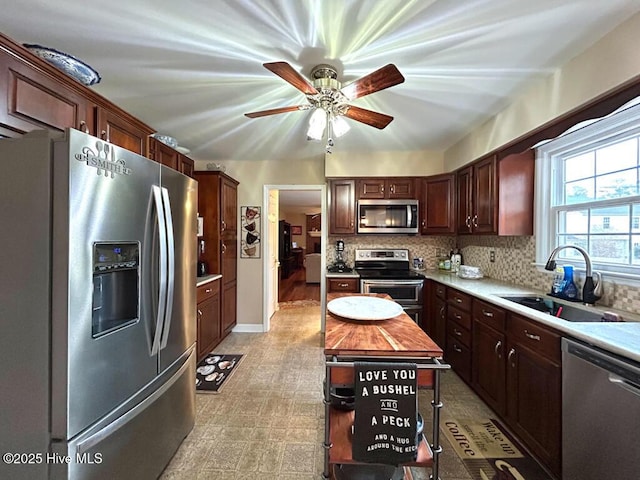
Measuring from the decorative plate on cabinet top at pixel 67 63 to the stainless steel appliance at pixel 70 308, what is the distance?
2.21 ft

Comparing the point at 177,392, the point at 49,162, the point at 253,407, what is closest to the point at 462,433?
the point at 253,407

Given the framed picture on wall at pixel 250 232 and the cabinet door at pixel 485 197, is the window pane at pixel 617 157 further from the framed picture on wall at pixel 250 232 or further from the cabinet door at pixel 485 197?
the framed picture on wall at pixel 250 232

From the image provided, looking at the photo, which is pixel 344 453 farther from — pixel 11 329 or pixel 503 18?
pixel 503 18

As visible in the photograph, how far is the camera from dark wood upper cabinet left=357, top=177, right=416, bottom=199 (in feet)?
12.5

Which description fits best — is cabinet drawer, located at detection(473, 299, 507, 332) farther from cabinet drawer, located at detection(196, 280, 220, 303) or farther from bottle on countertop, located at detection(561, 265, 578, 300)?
cabinet drawer, located at detection(196, 280, 220, 303)

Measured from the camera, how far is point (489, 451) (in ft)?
6.01

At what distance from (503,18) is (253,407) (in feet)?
9.63

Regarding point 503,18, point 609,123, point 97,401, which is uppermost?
point 503,18

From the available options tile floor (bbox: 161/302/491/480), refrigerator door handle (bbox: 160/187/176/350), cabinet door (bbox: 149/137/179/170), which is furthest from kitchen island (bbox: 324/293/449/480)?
cabinet door (bbox: 149/137/179/170)

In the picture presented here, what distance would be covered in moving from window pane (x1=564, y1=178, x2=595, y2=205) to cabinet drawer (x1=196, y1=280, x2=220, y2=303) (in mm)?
3391

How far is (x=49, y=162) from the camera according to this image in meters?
1.08

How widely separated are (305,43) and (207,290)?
8.26ft

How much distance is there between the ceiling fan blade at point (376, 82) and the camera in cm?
146

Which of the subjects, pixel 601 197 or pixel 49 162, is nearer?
pixel 49 162
